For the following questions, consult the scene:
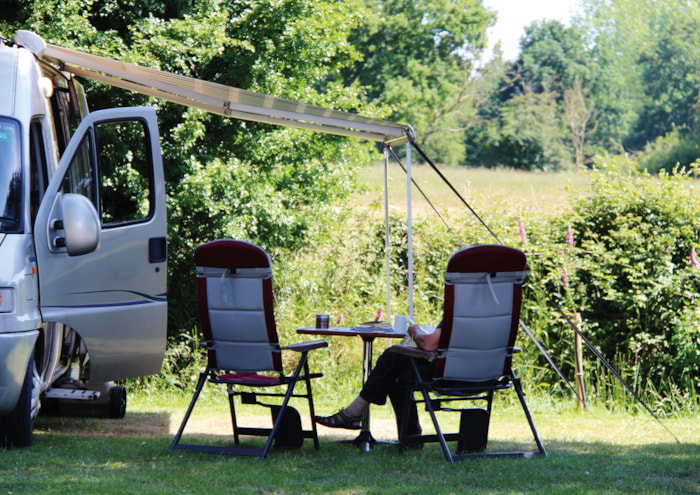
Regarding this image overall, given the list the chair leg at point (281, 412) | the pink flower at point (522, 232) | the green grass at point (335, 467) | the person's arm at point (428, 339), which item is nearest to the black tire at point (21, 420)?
the green grass at point (335, 467)

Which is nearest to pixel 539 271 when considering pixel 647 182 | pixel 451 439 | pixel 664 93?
pixel 647 182

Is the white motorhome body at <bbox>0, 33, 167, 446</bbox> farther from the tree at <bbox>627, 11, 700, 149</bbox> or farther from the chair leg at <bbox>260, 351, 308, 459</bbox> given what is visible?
the tree at <bbox>627, 11, 700, 149</bbox>

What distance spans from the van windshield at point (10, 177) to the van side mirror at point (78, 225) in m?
0.31

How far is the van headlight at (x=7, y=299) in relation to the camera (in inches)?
207

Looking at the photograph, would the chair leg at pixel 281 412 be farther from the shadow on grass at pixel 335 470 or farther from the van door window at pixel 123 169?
the van door window at pixel 123 169

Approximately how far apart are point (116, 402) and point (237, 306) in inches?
97.5

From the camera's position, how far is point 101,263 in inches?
242

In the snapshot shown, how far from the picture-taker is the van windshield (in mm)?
5562

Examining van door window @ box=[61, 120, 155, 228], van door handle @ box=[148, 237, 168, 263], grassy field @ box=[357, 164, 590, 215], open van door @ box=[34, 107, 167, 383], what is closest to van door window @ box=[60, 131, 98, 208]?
open van door @ box=[34, 107, 167, 383]

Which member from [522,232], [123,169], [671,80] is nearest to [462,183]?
[522,232]

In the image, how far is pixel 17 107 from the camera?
5.81m

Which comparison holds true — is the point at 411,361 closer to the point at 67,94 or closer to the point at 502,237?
the point at 67,94

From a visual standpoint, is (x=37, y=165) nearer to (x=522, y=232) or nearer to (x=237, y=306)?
(x=237, y=306)

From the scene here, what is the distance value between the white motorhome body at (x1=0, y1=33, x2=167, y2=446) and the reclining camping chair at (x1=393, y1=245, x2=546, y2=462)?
6.16 feet
